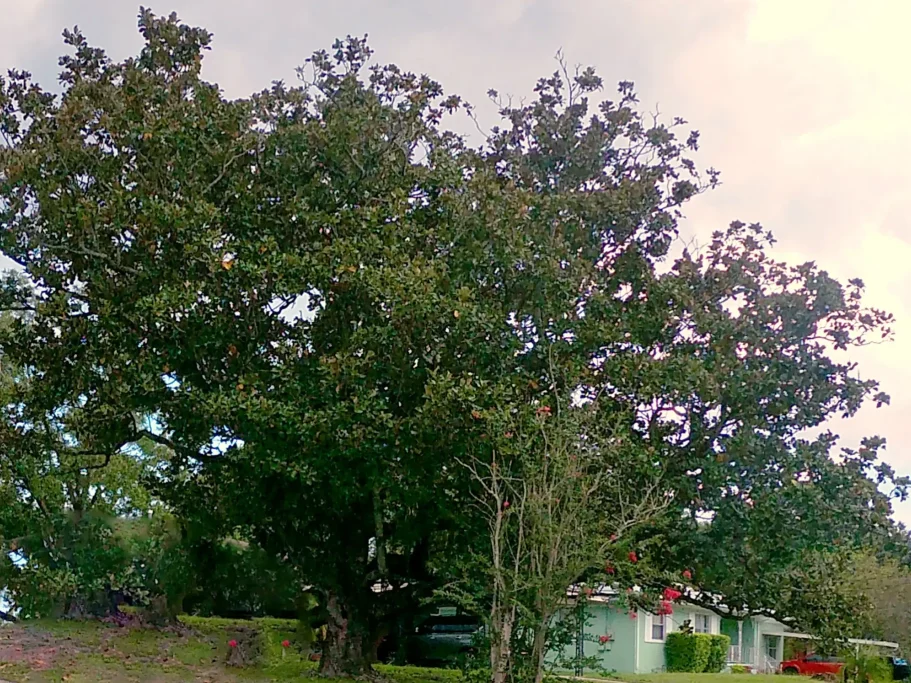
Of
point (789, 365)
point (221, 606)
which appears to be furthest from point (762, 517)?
point (221, 606)

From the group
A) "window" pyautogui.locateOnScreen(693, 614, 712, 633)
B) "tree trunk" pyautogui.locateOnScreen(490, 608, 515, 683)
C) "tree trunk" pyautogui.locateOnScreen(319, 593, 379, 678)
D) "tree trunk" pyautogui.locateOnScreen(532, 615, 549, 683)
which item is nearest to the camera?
"tree trunk" pyautogui.locateOnScreen(532, 615, 549, 683)

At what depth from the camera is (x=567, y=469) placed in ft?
38.7

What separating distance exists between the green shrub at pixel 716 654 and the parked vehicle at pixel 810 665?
168 inches

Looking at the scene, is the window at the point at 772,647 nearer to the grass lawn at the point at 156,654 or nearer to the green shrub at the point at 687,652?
the green shrub at the point at 687,652

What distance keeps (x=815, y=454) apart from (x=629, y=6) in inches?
287

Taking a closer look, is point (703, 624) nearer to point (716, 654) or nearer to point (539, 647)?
point (716, 654)

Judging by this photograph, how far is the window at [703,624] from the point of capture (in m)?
31.3

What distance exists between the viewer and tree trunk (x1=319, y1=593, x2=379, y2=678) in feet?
53.0

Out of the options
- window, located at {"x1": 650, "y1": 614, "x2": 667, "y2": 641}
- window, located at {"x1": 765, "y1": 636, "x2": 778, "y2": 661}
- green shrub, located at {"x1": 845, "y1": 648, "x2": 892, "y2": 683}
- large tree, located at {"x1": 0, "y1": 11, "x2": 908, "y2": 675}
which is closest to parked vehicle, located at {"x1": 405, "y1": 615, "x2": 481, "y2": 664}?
window, located at {"x1": 650, "y1": 614, "x2": 667, "y2": 641}

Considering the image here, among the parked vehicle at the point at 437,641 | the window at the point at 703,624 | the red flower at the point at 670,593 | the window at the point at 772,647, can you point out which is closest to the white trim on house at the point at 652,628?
the window at the point at 703,624

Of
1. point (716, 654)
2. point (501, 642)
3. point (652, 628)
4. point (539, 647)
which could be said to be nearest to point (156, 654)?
Answer: point (501, 642)

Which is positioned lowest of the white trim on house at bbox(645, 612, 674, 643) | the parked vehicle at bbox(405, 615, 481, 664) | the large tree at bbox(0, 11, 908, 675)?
the parked vehicle at bbox(405, 615, 481, 664)

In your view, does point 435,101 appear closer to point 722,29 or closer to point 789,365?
point 722,29

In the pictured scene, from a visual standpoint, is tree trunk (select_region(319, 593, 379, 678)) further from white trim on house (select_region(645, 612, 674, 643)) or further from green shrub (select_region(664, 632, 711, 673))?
green shrub (select_region(664, 632, 711, 673))
